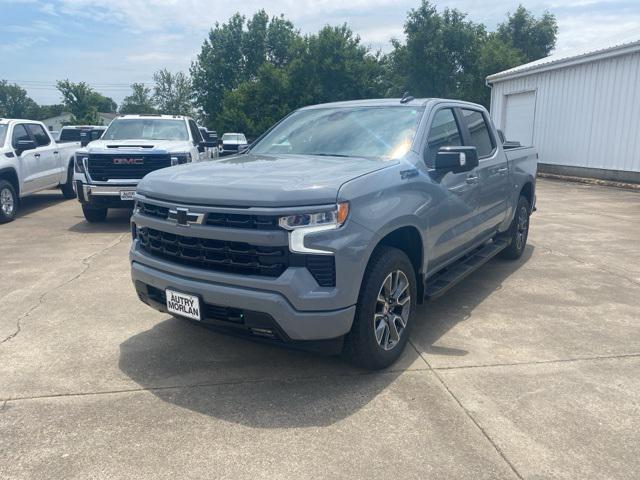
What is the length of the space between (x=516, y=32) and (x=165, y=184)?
2094 inches

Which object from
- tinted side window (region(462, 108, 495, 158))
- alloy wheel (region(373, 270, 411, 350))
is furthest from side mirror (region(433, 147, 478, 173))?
tinted side window (region(462, 108, 495, 158))

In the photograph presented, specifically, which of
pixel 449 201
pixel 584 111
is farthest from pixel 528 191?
pixel 584 111

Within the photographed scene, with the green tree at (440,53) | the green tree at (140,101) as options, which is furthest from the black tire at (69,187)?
the green tree at (140,101)

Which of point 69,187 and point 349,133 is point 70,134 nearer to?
point 69,187

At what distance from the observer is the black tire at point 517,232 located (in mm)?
6574

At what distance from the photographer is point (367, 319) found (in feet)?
11.2

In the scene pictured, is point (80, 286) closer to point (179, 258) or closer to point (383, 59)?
point (179, 258)

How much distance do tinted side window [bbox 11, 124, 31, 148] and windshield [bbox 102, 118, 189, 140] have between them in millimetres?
1710

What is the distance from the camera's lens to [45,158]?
1147 centimetres

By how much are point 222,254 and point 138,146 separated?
22.1ft

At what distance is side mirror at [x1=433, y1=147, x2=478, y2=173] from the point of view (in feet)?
13.4

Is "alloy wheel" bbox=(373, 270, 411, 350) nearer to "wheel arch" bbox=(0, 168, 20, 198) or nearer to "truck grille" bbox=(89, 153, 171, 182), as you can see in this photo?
"truck grille" bbox=(89, 153, 171, 182)

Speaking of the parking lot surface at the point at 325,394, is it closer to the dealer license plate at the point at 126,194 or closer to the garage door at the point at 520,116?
the dealer license plate at the point at 126,194

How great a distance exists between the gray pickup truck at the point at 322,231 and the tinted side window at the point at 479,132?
0.55 meters
